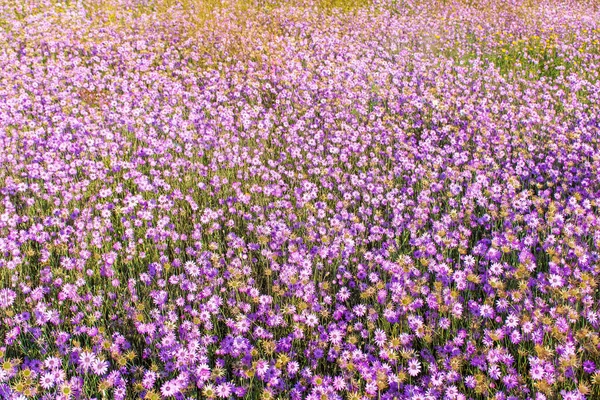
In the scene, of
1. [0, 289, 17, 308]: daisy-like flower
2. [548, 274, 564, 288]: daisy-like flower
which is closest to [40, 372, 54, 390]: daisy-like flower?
[0, 289, 17, 308]: daisy-like flower

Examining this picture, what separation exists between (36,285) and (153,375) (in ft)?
4.98

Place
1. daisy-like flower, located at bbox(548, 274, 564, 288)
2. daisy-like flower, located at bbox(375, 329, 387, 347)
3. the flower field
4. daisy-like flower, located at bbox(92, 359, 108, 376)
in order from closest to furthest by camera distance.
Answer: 1. daisy-like flower, located at bbox(92, 359, 108, 376)
2. the flower field
3. daisy-like flower, located at bbox(375, 329, 387, 347)
4. daisy-like flower, located at bbox(548, 274, 564, 288)

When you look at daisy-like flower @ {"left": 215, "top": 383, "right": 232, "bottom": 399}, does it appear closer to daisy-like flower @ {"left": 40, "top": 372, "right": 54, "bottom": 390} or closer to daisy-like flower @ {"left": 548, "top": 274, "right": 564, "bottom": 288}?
daisy-like flower @ {"left": 40, "top": 372, "right": 54, "bottom": 390}

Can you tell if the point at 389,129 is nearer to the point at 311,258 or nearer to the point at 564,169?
the point at 564,169

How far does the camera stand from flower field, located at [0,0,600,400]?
2844 mm

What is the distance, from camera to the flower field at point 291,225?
2844mm

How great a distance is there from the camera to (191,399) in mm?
2561

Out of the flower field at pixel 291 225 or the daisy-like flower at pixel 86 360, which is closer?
the daisy-like flower at pixel 86 360

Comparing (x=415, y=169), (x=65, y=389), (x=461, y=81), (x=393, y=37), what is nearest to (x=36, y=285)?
(x=65, y=389)

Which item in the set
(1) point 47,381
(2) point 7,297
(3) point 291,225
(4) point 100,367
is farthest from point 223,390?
(3) point 291,225

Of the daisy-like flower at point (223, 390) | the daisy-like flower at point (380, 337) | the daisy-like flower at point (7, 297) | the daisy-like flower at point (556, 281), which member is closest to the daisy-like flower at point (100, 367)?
the daisy-like flower at point (223, 390)

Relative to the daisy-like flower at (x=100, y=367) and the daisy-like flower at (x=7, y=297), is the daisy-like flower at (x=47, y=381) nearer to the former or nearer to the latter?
the daisy-like flower at (x=100, y=367)

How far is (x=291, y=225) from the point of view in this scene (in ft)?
14.0

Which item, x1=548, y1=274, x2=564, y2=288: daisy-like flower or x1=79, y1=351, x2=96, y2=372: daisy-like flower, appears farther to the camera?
x1=548, y1=274, x2=564, y2=288: daisy-like flower
